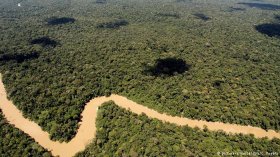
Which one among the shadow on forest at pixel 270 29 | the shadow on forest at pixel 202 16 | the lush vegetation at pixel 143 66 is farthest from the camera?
the shadow on forest at pixel 202 16

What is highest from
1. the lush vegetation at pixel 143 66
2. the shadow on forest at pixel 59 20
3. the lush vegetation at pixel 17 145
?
the shadow on forest at pixel 59 20

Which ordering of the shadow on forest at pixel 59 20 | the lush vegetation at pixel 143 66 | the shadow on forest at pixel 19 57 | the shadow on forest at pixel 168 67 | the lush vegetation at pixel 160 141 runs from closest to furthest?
the lush vegetation at pixel 160 141
the lush vegetation at pixel 143 66
the shadow on forest at pixel 168 67
the shadow on forest at pixel 19 57
the shadow on forest at pixel 59 20

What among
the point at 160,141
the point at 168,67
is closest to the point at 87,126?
the point at 160,141

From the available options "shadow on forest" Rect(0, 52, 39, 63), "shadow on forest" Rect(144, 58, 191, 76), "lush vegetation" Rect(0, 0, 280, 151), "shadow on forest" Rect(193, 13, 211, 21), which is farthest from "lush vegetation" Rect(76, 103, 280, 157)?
"shadow on forest" Rect(193, 13, 211, 21)

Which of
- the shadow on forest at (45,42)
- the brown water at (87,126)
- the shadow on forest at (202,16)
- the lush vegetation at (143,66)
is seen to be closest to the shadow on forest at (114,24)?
the lush vegetation at (143,66)

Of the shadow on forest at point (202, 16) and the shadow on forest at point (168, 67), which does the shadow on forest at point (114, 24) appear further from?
the shadow on forest at point (168, 67)

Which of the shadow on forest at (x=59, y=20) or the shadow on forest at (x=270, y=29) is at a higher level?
the shadow on forest at (x=59, y=20)

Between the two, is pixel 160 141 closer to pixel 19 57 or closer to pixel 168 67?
pixel 168 67
